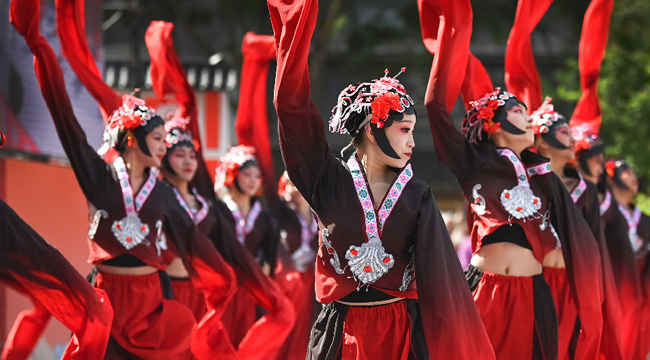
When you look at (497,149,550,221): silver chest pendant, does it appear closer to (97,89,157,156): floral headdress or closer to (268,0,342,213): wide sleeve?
(268,0,342,213): wide sleeve

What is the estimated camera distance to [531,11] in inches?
195

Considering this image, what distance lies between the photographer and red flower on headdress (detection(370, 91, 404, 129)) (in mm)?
3125

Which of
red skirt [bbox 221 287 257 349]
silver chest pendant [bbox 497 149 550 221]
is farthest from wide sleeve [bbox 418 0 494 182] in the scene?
red skirt [bbox 221 287 257 349]

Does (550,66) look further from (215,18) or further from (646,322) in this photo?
(646,322)

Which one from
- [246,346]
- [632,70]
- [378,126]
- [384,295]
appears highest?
[632,70]

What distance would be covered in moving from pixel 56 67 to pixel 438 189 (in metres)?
11.0

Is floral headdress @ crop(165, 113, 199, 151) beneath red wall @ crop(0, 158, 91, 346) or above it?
above

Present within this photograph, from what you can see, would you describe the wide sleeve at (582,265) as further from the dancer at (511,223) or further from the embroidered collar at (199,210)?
the embroidered collar at (199,210)

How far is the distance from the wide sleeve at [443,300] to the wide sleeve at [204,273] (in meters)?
1.88

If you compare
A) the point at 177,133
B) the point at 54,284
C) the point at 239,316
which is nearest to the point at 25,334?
the point at 54,284

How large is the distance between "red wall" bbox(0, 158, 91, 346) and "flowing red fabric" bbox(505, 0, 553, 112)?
3761mm

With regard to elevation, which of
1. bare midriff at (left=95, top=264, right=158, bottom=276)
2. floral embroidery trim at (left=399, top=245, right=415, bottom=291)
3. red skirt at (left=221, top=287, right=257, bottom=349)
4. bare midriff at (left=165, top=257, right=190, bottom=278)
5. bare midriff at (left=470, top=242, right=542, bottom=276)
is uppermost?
floral embroidery trim at (left=399, top=245, right=415, bottom=291)

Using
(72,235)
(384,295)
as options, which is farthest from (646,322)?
(72,235)

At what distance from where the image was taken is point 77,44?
4.61m
